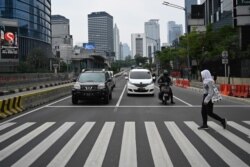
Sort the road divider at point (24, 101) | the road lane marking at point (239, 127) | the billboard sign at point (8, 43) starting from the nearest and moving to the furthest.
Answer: the road lane marking at point (239, 127)
the road divider at point (24, 101)
the billboard sign at point (8, 43)

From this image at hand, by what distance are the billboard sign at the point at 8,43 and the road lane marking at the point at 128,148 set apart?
53.5 meters

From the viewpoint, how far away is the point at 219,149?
9.12m

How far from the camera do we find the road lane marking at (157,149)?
786 centimetres

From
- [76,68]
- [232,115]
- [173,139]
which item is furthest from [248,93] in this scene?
[76,68]

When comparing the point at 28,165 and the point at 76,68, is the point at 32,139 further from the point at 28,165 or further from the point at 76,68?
the point at 76,68

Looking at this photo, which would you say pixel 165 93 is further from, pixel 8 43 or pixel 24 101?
pixel 8 43

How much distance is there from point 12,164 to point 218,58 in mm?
45373

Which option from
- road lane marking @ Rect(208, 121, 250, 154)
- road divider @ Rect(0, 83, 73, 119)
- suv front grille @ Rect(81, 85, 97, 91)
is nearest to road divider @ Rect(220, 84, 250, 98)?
suv front grille @ Rect(81, 85, 97, 91)

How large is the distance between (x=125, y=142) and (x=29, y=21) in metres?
102

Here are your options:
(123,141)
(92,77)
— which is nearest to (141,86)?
(92,77)

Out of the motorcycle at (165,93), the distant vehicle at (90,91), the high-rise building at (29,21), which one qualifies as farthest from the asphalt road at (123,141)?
the high-rise building at (29,21)

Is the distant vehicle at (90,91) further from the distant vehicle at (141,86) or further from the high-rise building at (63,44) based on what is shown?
the high-rise building at (63,44)

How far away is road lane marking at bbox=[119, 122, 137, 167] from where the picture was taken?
787 cm

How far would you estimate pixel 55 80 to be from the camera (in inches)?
2704
